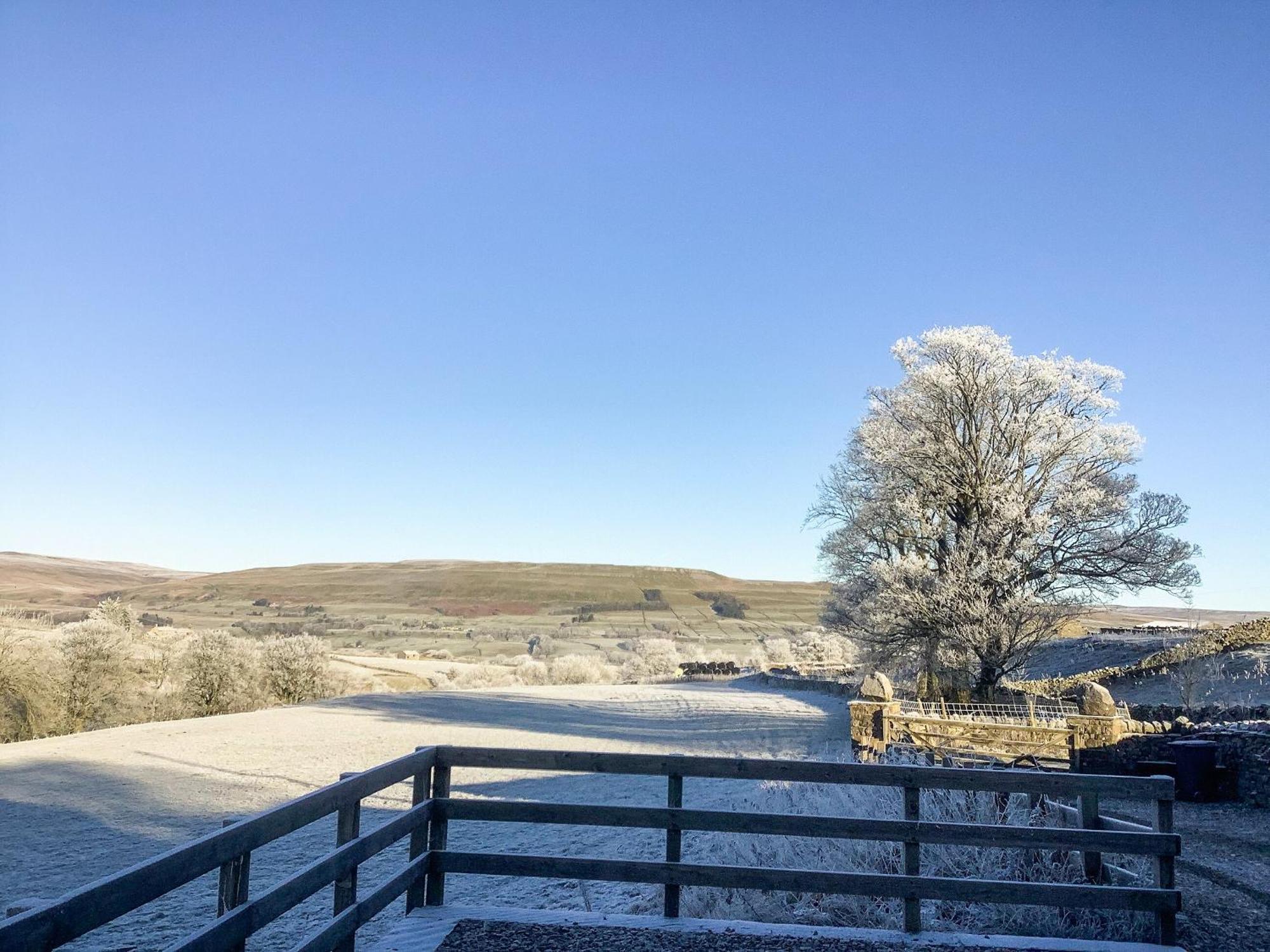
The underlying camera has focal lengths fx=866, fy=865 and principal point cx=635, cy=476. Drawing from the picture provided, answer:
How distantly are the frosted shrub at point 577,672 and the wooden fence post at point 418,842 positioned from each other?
131 ft

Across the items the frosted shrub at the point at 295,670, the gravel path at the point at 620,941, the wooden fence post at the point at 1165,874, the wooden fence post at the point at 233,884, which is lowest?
the frosted shrub at the point at 295,670

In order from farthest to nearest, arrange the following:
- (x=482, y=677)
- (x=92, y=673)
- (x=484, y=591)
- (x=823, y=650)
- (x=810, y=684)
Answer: (x=484, y=591)
(x=823, y=650)
(x=482, y=677)
(x=810, y=684)
(x=92, y=673)

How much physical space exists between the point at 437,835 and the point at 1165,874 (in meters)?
4.59

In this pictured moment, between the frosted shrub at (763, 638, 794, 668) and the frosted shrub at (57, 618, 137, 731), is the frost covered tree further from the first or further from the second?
the frosted shrub at (763, 638, 794, 668)

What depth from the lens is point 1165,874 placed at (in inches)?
210

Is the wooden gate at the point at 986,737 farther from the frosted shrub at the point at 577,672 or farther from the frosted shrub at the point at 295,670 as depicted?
the frosted shrub at the point at 577,672

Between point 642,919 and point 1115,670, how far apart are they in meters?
31.4

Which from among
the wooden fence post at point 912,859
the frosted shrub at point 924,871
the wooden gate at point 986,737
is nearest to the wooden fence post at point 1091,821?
the frosted shrub at point 924,871

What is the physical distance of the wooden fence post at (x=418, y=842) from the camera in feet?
18.2

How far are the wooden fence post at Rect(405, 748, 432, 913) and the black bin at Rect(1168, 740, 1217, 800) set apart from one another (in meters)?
12.3

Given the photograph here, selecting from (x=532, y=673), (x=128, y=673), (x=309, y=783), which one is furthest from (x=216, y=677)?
(x=532, y=673)

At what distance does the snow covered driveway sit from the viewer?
8836mm

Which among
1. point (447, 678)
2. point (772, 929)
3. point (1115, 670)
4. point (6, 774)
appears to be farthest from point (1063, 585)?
point (447, 678)

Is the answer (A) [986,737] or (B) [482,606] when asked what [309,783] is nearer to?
(A) [986,737]
